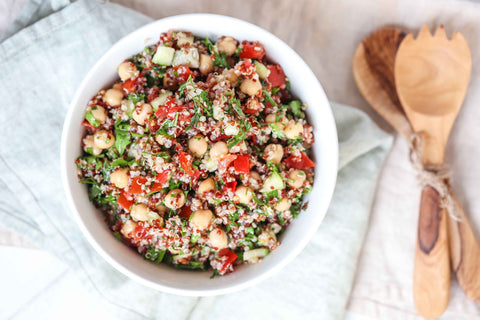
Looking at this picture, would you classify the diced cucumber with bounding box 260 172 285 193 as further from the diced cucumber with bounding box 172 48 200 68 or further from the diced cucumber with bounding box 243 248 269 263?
the diced cucumber with bounding box 172 48 200 68

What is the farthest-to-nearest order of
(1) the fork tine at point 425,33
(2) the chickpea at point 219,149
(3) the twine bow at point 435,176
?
(1) the fork tine at point 425,33 → (3) the twine bow at point 435,176 → (2) the chickpea at point 219,149

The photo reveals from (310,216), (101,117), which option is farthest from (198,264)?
(101,117)

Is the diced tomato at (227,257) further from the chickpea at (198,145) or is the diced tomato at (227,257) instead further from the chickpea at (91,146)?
the chickpea at (91,146)

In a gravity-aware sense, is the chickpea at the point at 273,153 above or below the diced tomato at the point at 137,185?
above

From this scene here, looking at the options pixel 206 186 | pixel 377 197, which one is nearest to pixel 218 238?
pixel 206 186

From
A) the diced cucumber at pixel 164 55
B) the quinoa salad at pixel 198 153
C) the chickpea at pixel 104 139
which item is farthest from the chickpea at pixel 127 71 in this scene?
the chickpea at pixel 104 139

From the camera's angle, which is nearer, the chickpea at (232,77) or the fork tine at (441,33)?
the chickpea at (232,77)
